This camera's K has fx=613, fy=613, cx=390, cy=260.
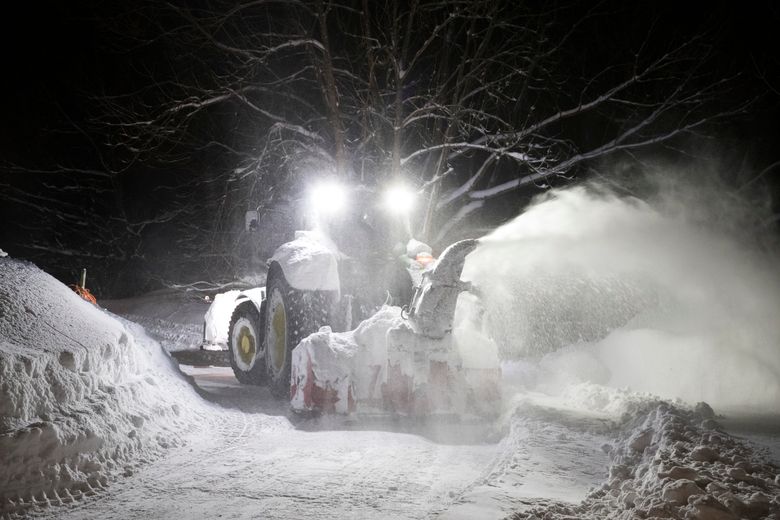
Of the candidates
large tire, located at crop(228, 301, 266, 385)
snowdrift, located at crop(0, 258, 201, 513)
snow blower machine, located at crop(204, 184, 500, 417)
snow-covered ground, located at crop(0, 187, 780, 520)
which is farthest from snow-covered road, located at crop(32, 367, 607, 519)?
large tire, located at crop(228, 301, 266, 385)

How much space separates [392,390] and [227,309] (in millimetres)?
11381

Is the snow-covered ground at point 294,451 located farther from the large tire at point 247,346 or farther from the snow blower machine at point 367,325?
the large tire at point 247,346

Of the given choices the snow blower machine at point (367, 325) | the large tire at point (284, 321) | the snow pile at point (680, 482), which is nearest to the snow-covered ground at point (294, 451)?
the snow pile at point (680, 482)

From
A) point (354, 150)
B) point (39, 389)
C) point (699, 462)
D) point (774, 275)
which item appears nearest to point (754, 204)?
point (774, 275)

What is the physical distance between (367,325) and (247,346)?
4078mm

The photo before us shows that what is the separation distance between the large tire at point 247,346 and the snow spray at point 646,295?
3.73m

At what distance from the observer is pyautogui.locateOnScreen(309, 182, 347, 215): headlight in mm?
9367

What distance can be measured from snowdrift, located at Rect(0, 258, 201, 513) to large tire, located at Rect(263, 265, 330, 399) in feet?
5.18

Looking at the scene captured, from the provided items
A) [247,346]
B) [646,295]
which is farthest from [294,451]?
[646,295]

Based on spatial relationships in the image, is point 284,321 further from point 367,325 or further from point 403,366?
point 403,366

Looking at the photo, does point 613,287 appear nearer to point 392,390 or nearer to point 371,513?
point 392,390

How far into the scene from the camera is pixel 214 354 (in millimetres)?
16828

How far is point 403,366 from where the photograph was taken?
712cm

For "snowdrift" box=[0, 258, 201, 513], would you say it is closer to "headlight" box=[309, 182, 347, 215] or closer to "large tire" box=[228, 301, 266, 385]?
"large tire" box=[228, 301, 266, 385]
